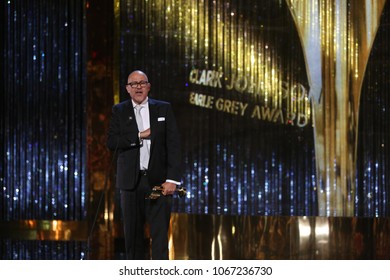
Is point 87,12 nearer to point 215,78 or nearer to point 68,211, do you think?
point 215,78

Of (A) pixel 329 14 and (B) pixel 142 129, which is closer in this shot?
(B) pixel 142 129

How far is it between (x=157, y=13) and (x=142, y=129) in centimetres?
115

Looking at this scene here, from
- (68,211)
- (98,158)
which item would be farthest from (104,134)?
(68,211)

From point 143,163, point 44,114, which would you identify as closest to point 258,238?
point 143,163

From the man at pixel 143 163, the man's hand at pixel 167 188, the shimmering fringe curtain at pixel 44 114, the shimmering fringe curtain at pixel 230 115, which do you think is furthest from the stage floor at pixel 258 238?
the man's hand at pixel 167 188

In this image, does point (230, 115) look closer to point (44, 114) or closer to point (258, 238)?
point (258, 238)

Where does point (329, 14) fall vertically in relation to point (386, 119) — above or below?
above

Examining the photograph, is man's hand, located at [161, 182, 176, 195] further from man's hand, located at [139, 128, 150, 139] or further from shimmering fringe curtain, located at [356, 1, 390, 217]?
shimmering fringe curtain, located at [356, 1, 390, 217]

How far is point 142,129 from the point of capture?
4500 mm

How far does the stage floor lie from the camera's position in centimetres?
538

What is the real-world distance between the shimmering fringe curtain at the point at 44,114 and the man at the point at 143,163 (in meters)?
1.03

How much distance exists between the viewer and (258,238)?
541 cm

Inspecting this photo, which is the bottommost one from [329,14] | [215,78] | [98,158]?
[98,158]

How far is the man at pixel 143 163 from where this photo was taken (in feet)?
14.2
